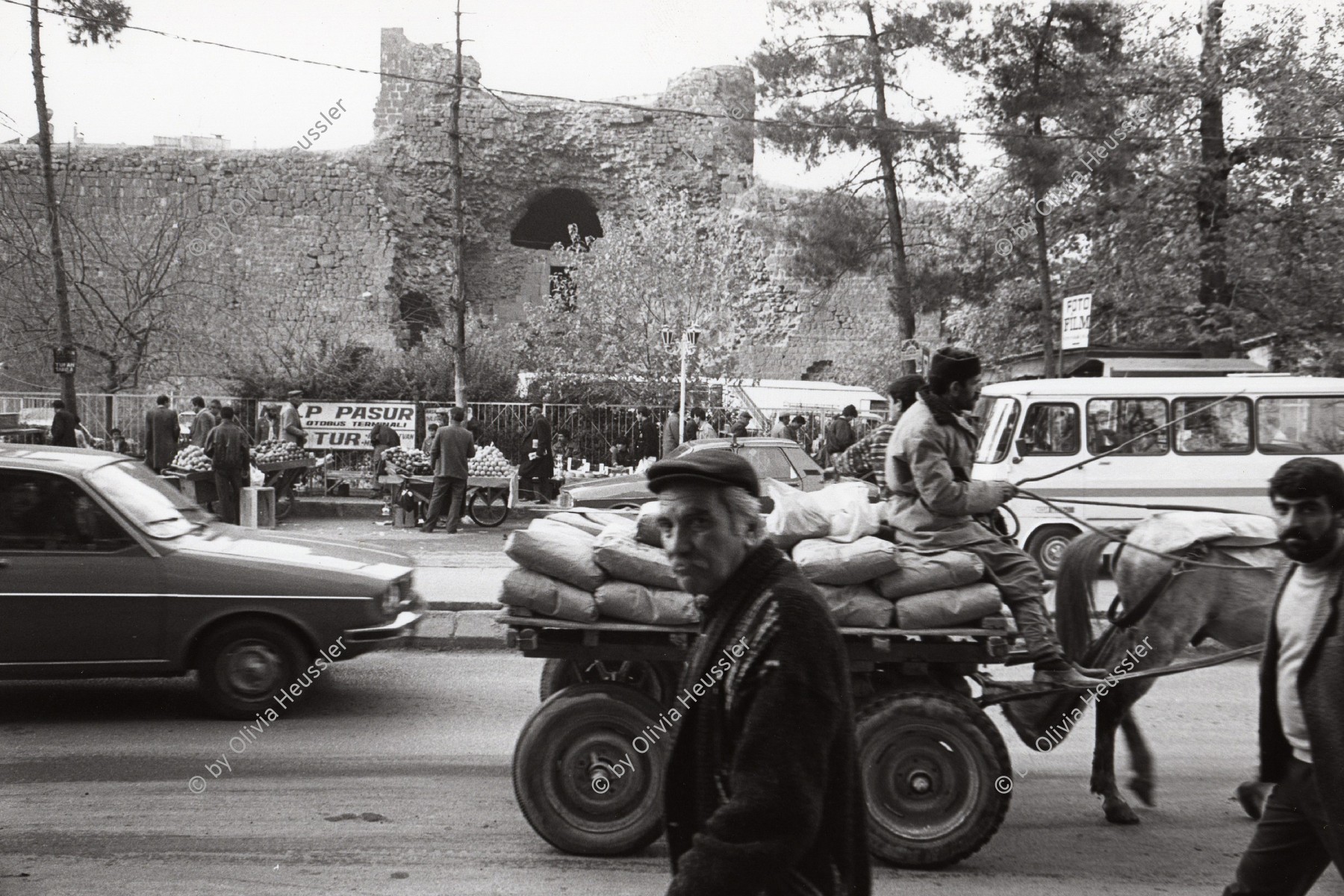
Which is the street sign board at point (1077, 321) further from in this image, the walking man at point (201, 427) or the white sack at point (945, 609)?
the walking man at point (201, 427)

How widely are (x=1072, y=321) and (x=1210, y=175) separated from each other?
750 cm

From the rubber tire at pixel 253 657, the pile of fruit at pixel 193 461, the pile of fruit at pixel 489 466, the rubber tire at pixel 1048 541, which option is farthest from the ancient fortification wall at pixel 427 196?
the rubber tire at pixel 253 657

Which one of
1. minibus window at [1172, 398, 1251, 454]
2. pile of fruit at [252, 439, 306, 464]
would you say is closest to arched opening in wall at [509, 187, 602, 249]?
pile of fruit at [252, 439, 306, 464]

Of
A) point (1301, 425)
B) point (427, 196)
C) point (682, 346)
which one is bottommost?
point (1301, 425)

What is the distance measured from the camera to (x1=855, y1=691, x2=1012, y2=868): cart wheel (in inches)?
194

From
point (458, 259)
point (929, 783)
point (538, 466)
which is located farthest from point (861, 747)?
point (458, 259)

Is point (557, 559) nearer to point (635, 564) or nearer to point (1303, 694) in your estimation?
point (635, 564)

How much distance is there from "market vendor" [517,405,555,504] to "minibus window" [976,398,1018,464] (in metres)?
7.89

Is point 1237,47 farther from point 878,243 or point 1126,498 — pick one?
point 1126,498

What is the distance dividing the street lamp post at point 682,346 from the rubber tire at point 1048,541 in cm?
715

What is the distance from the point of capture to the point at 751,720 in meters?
2.14

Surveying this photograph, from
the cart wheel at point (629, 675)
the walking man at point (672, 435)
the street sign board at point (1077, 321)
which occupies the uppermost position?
the street sign board at point (1077, 321)

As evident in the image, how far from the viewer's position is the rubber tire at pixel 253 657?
7191 millimetres

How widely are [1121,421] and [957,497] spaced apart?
9.92 meters
